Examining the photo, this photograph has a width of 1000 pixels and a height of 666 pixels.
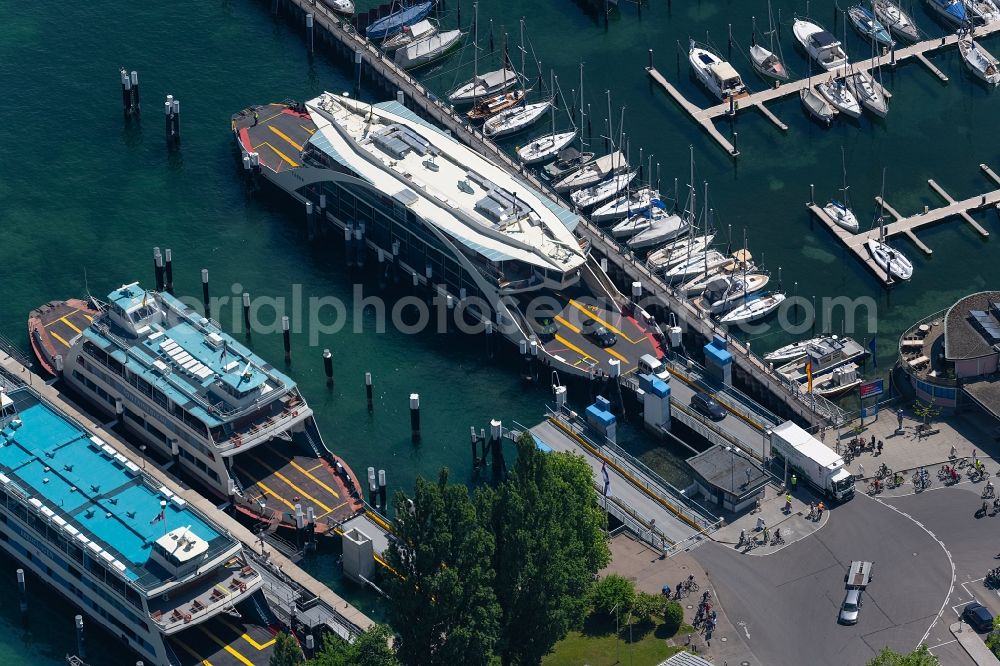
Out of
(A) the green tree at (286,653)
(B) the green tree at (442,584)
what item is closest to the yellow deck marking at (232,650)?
(A) the green tree at (286,653)

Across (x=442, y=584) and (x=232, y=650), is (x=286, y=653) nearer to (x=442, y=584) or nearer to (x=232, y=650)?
(x=442, y=584)

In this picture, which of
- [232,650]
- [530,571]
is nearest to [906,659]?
[530,571]

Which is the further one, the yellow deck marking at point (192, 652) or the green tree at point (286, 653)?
the yellow deck marking at point (192, 652)

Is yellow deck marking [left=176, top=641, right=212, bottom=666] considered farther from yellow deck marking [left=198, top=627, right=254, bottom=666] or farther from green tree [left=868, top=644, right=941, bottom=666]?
green tree [left=868, top=644, right=941, bottom=666]

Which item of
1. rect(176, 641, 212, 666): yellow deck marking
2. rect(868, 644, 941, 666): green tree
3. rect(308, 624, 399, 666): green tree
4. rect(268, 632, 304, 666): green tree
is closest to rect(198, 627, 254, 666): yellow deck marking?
rect(176, 641, 212, 666): yellow deck marking

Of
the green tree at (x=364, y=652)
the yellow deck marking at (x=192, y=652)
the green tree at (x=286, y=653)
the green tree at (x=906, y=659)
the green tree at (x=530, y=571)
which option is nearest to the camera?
the green tree at (x=286, y=653)

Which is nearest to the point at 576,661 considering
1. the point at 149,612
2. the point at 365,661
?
the point at 365,661

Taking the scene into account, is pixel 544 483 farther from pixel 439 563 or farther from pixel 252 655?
pixel 252 655

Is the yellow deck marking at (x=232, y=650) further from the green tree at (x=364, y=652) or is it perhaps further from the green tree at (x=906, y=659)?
the green tree at (x=906, y=659)
